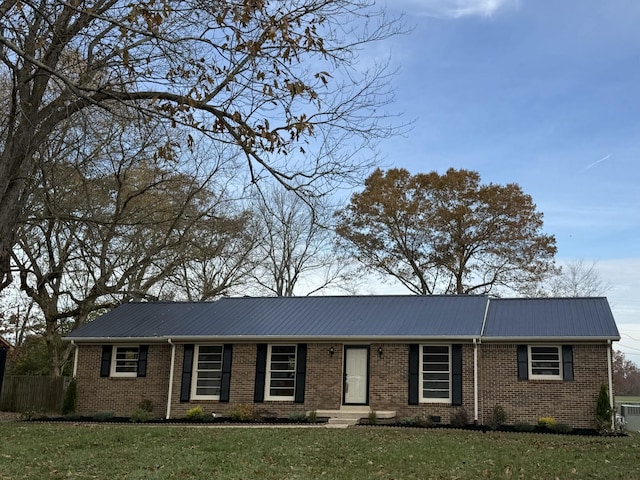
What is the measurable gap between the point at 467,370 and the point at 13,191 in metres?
13.7

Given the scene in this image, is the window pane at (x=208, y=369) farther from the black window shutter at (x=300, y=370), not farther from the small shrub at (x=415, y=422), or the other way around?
the small shrub at (x=415, y=422)

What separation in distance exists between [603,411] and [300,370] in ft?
28.3

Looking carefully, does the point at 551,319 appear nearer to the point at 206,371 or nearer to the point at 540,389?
the point at 540,389

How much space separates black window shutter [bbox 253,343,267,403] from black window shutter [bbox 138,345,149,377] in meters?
4.10

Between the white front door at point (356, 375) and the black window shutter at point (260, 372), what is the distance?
254cm

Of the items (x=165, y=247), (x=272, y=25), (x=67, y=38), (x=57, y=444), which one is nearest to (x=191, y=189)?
(x=165, y=247)

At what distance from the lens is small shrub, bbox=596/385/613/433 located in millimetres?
19078

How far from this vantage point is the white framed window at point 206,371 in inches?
906

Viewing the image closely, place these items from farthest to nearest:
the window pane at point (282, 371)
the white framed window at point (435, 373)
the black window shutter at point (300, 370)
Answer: the window pane at point (282, 371) < the black window shutter at point (300, 370) < the white framed window at point (435, 373)

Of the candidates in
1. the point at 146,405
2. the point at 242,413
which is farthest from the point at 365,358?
the point at 146,405

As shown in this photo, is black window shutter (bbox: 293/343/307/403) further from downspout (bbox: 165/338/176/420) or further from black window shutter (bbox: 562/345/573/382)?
black window shutter (bbox: 562/345/573/382)

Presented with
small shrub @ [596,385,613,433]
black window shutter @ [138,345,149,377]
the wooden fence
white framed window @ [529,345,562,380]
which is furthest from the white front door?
the wooden fence

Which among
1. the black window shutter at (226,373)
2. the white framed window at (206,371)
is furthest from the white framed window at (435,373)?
the white framed window at (206,371)

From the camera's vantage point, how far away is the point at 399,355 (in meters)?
21.5
